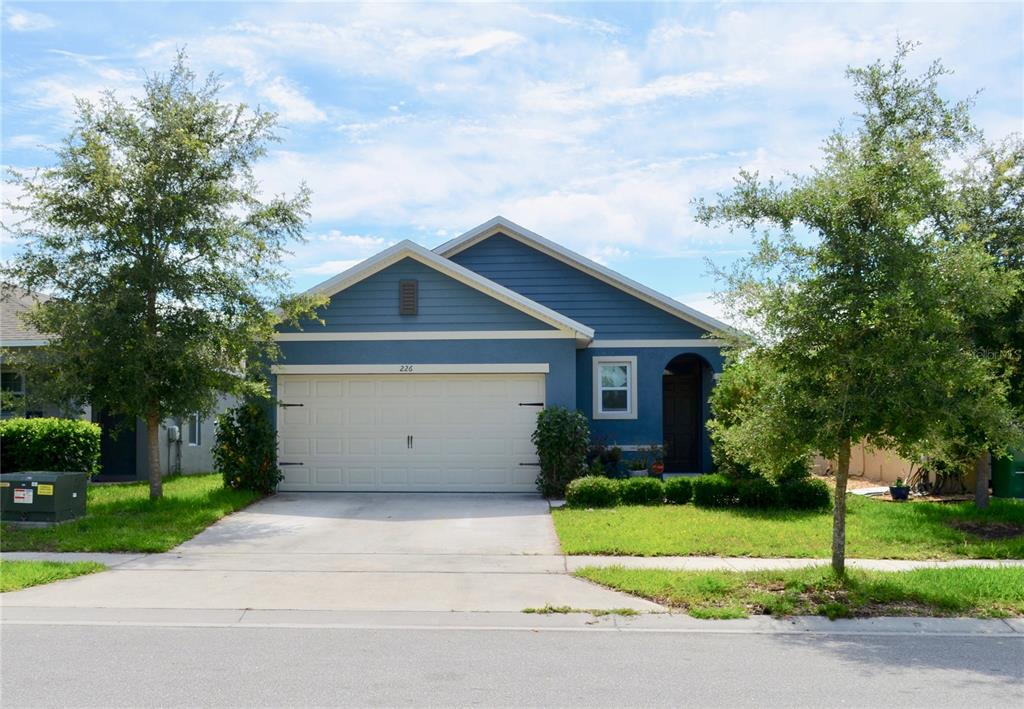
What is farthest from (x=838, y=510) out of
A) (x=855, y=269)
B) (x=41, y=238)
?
(x=41, y=238)

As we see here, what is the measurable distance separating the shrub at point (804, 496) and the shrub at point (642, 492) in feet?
6.76

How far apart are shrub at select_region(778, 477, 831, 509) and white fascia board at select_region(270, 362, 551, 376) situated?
490 centimetres

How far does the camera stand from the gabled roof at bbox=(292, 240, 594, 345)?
16953 mm

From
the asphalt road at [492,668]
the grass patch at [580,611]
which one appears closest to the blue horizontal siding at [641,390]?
the grass patch at [580,611]

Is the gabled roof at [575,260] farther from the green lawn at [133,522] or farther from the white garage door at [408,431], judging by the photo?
the green lawn at [133,522]

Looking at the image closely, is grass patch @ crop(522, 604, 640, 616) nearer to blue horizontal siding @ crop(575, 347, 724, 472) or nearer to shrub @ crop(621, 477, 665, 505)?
shrub @ crop(621, 477, 665, 505)

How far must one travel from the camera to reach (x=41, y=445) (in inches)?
680

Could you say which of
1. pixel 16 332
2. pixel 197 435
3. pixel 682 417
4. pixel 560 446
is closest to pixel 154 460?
pixel 16 332

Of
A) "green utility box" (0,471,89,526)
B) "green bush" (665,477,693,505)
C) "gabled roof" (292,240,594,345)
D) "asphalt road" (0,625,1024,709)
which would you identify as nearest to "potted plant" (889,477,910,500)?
"green bush" (665,477,693,505)

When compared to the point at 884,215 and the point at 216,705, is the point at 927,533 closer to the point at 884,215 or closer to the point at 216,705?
the point at 884,215

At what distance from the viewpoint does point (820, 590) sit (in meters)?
9.16

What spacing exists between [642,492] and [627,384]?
468 centimetres

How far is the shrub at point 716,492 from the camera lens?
15.3 metres

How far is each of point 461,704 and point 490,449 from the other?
37.3ft
